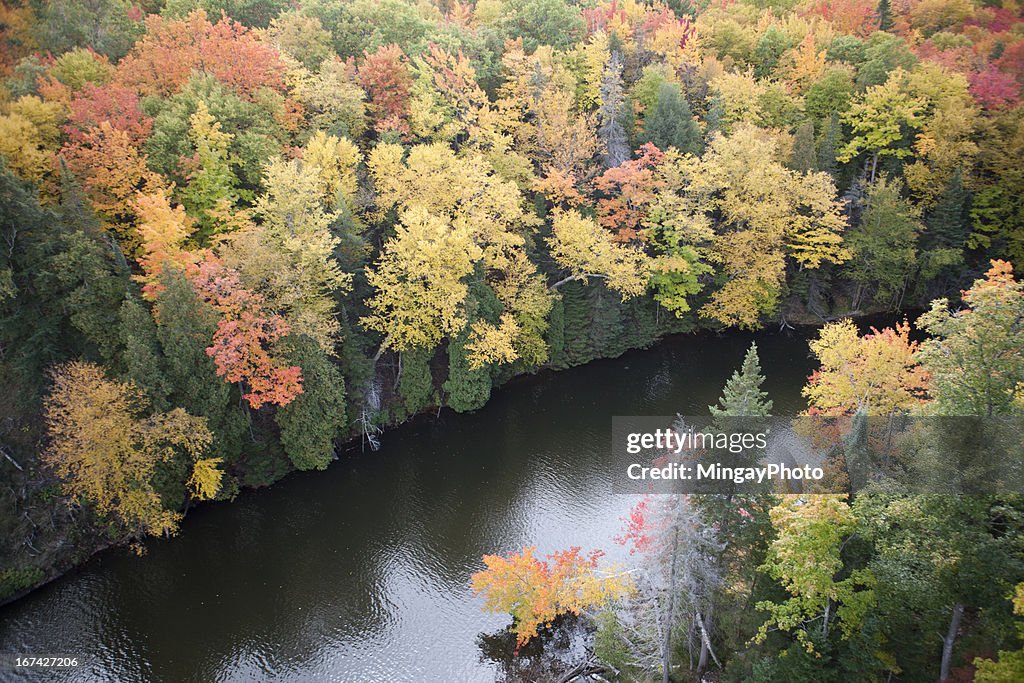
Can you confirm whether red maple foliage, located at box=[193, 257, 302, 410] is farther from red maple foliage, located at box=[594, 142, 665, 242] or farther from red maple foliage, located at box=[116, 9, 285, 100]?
red maple foliage, located at box=[594, 142, 665, 242]

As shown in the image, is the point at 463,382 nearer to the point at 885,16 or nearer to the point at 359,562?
the point at 359,562

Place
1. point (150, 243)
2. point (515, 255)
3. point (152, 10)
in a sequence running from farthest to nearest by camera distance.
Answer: point (152, 10) → point (515, 255) → point (150, 243)

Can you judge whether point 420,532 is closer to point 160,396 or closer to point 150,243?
point 160,396

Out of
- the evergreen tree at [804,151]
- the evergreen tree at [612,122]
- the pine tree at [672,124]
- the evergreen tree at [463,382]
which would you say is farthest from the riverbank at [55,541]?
the evergreen tree at [804,151]

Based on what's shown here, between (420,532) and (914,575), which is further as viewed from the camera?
(420,532)

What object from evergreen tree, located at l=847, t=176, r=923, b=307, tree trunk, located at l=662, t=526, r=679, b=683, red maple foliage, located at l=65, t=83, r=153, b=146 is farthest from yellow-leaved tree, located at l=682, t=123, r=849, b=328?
red maple foliage, located at l=65, t=83, r=153, b=146

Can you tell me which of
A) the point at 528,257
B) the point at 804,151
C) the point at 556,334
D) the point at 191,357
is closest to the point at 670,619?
the point at 191,357

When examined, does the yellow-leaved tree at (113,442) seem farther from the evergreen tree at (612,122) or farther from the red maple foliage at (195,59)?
the evergreen tree at (612,122)

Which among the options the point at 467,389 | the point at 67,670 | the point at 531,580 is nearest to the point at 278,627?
the point at 67,670
